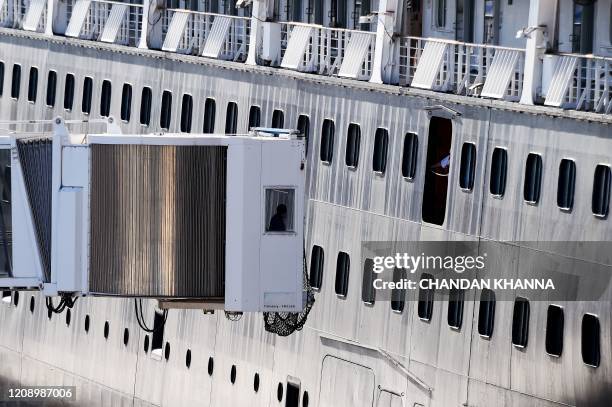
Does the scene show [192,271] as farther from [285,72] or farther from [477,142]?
[285,72]

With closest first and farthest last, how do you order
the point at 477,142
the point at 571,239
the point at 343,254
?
the point at 571,239 < the point at 477,142 < the point at 343,254

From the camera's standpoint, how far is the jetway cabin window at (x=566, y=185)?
3512cm

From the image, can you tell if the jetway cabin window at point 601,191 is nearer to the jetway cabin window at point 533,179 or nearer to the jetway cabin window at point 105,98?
the jetway cabin window at point 533,179

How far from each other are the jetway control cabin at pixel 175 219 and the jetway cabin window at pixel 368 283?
447cm

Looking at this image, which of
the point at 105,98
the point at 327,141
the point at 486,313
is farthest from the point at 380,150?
the point at 105,98

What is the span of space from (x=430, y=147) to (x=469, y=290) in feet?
8.63

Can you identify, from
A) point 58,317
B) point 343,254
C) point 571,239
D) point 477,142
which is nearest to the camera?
point 571,239

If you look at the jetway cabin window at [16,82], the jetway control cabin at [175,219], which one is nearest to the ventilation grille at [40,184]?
the jetway control cabin at [175,219]

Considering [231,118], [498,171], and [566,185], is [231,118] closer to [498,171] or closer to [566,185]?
[498,171]

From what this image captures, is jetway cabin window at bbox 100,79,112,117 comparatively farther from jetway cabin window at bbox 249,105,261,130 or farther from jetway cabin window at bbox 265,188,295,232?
jetway cabin window at bbox 265,188,295,232

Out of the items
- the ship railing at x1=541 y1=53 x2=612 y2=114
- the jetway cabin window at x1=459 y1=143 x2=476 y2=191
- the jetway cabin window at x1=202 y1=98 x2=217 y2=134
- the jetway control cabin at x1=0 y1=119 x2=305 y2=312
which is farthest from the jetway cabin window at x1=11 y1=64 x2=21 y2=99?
the ship railing at x1=541 y1=53 x2=612 y2=114

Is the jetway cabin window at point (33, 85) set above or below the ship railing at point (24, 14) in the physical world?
below

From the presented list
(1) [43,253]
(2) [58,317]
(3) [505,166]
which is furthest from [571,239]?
(2) [58,317]

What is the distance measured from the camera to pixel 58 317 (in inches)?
1986
